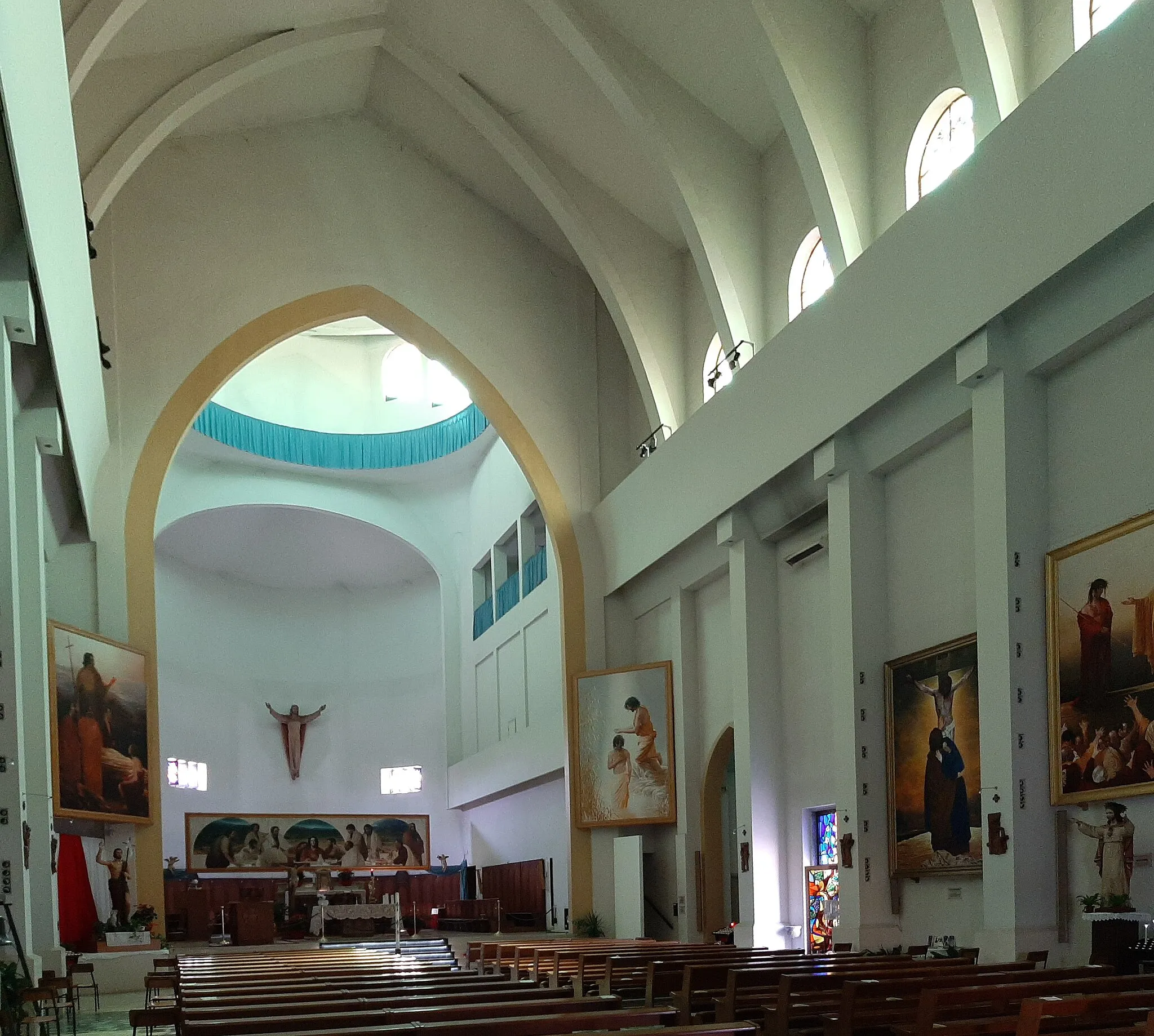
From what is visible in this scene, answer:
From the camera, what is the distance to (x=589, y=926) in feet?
62.8

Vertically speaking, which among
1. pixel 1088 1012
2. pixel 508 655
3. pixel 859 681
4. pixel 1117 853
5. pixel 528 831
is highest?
pixel 508 655

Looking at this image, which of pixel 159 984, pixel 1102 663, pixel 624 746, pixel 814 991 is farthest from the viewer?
pixel 624 746

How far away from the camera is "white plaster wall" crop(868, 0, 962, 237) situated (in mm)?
12672

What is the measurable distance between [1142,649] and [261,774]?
2230 centimetres

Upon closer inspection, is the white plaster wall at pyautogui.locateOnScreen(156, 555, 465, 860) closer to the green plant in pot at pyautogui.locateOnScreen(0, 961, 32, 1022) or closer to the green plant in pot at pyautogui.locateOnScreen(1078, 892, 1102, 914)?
the green plant in pot at pyautogui.locateOnScreen(0, 961, 32, 1022)

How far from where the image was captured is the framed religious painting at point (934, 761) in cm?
1174

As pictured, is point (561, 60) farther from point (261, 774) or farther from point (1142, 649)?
point (261, 774)

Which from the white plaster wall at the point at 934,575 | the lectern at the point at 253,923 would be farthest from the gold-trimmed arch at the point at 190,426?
the white plaster wall at the point at 934,575

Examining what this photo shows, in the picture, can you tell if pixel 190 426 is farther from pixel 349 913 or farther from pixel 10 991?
pixel 10 991

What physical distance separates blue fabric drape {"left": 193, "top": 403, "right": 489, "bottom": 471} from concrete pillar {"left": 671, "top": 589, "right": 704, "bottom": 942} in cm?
845

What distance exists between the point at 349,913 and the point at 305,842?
414cm

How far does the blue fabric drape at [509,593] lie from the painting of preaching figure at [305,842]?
495 centimetres

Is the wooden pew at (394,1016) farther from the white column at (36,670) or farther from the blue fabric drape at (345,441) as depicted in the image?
the blue fabric drape at (345,441)

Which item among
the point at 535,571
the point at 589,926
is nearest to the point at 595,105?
the point at 535,571
